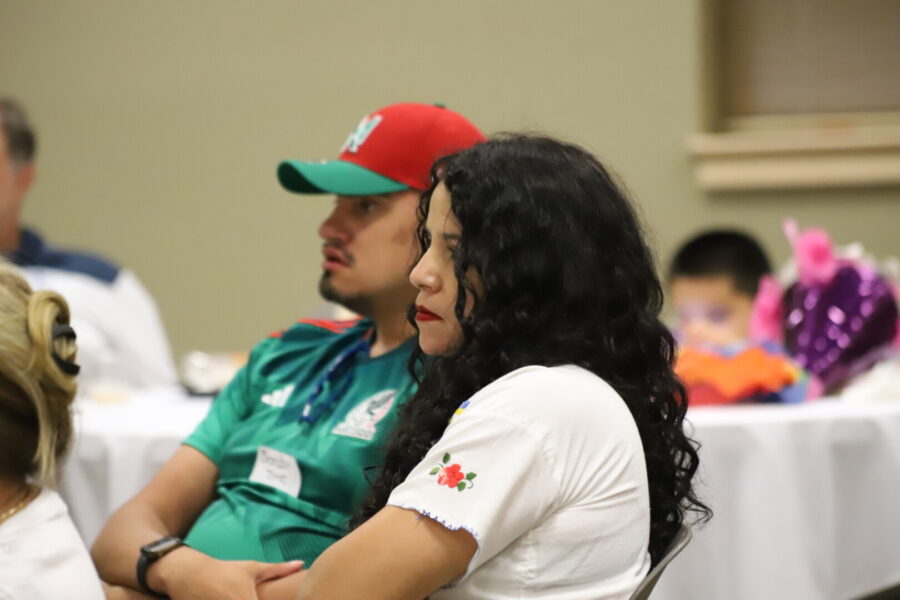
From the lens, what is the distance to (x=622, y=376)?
3.73ft

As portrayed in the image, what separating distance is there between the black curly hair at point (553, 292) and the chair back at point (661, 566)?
57 millimetres

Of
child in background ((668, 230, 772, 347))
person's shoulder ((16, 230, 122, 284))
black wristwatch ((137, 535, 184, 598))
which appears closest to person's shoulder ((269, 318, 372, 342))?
black wristwatch ((137, 535, 184, 598))

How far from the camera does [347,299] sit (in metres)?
1.61

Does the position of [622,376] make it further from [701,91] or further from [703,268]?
[701,91]

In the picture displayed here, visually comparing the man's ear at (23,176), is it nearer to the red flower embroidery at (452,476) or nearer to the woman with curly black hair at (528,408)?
the woman with curly black hair at (528,408)

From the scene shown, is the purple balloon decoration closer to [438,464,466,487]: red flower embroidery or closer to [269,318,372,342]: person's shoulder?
[269,318,372,342]: person's shoulder

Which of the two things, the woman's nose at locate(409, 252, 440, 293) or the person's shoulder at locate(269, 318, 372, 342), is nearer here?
the woman's nose at locate(409, 252, 440, 293)

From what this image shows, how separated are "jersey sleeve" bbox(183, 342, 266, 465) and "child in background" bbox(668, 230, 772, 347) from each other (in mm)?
1502

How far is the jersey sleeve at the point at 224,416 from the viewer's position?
5.33 ft

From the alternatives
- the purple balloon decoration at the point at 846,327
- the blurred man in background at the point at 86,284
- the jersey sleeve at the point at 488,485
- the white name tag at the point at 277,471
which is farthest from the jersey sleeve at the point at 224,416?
the blurred man in background at the point at 86,284

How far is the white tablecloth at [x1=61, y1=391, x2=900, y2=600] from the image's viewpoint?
198 cm

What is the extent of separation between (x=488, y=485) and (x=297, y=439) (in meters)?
0.60

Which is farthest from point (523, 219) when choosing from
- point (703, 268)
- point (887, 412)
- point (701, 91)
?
point (701, 91)

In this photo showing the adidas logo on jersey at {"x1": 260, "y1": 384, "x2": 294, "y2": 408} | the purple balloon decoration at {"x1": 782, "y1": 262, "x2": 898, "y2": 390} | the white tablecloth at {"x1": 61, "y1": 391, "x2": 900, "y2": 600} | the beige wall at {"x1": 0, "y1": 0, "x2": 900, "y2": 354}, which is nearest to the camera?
the adidas logo on jersey at {"x1": 260, "y1": 384, "x2": 294, "y2": 408}
